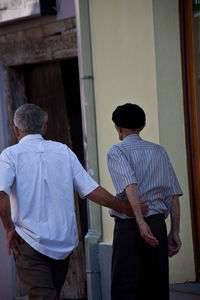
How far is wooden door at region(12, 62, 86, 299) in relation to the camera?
8.34 meters

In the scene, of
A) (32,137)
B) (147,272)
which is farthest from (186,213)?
(32,137)

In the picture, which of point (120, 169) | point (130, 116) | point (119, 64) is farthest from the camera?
point (119, 64)

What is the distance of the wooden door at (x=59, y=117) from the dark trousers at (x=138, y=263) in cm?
352

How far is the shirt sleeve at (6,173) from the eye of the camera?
470 centimetres

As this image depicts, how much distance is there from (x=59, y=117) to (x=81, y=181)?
351cm

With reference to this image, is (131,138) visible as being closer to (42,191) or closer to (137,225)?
(137,225)

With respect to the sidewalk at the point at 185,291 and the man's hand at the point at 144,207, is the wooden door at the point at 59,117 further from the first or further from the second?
the man's hand at the point at 144,207

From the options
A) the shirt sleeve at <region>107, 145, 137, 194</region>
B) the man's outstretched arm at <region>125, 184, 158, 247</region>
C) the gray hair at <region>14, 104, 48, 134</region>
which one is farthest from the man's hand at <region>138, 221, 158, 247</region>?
the gray hair at <region>14, 104, 48, 134</region>

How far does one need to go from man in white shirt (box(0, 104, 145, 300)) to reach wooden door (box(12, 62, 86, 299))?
3.39 meters

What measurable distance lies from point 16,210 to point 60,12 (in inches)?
134

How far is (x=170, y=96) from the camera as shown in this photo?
6.43 metres

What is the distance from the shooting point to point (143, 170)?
485 centimetres

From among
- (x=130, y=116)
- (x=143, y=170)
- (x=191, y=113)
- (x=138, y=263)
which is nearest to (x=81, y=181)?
(x=143, y=170)

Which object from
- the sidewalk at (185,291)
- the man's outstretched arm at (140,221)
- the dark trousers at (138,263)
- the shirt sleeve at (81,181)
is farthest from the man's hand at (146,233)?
the sidewalk at (185,291)
